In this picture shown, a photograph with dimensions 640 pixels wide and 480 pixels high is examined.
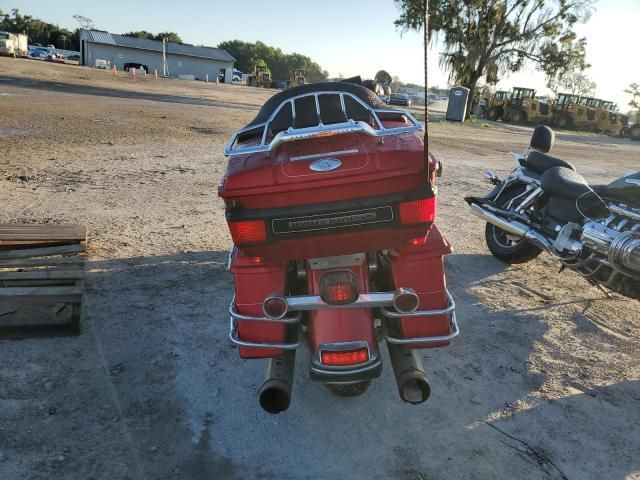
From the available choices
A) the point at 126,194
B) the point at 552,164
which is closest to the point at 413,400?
the point at 552,164

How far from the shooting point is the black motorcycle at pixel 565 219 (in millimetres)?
3777

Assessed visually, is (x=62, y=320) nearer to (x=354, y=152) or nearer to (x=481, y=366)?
(x=354, y=152)

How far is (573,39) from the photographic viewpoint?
32125mm

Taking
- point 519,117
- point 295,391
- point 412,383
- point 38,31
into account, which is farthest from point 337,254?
point 38,31

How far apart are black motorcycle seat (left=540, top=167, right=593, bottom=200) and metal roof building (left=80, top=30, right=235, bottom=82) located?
66.8 m

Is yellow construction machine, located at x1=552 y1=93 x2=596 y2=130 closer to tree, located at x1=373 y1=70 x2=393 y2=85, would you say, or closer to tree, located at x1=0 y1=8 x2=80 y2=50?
tree, located at x1=373 y1=70 x2=393 y2=85

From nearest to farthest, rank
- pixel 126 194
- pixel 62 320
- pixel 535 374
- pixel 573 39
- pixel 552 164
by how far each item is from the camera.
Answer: pixel 535 374
pixel 62 320
pixel 552 164
pixel 126 194
pixel 573 39

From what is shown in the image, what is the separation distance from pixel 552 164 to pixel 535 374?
2.43m

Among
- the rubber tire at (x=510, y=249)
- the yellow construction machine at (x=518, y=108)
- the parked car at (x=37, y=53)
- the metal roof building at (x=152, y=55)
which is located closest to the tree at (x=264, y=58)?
the metal roof building at (x=152, y=55)

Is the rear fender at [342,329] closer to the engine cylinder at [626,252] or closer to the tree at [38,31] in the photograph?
the engine cylinder at [626,252]

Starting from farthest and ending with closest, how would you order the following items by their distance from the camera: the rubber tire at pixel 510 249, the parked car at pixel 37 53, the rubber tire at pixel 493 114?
the parked car at pixel 37 53 < the rubber tire at pixel 493 114 < the rubber tire at pixel 510 249

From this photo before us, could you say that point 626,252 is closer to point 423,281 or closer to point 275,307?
point 423,281

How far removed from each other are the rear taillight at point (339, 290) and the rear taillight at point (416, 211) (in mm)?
411

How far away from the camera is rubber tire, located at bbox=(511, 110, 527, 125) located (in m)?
34.5
